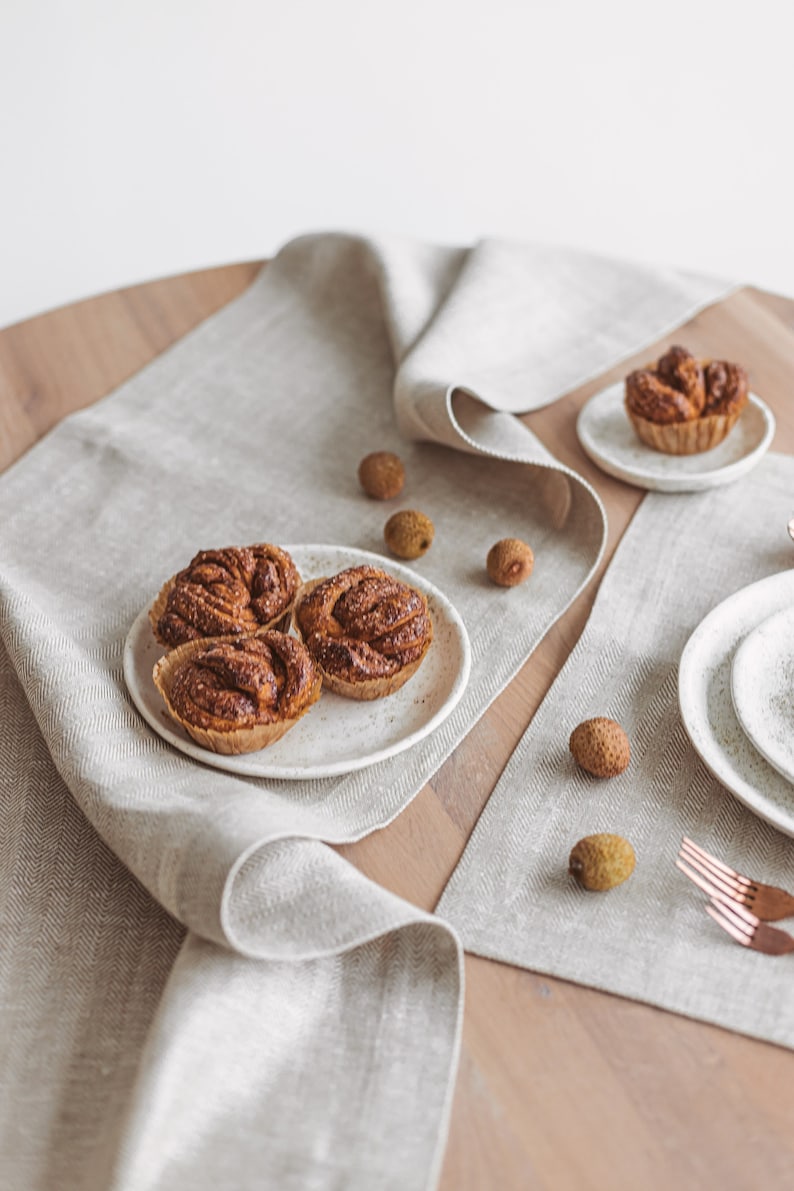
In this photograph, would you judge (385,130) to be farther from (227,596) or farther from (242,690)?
(242,690)

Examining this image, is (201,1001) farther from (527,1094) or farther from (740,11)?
(740,11)

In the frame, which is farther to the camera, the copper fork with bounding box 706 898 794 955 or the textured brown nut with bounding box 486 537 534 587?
the textured brown nut with bounding box 486 537 534 587

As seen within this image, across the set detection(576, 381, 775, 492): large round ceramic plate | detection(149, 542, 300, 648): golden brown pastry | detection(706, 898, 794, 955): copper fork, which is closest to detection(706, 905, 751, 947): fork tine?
detection(706, 898, 794, 955): copper fork

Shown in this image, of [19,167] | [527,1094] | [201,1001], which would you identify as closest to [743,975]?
[527,1094]

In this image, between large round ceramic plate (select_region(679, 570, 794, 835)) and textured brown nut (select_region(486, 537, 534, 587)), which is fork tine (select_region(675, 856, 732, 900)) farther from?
textured brown nut (select_region(486, 537, 534, 587))

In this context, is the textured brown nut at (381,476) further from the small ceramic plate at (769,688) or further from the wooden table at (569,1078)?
the small ceramic plate at (769,688)

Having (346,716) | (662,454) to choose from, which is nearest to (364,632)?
(346,716)

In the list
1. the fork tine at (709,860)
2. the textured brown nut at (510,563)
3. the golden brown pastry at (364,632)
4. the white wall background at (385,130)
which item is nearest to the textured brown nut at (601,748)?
the fork tine at (709,860)
